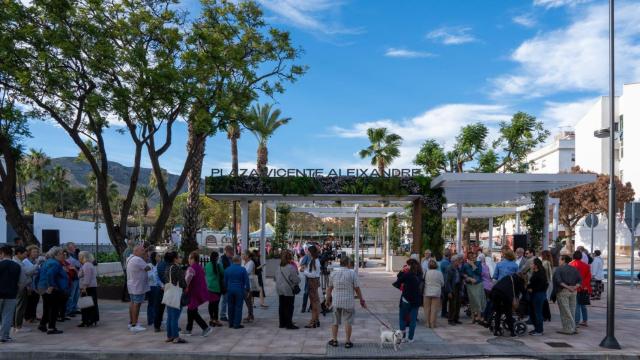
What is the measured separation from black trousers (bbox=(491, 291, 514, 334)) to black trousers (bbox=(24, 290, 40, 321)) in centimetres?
890

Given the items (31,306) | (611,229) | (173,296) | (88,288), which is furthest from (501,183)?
(31,306)

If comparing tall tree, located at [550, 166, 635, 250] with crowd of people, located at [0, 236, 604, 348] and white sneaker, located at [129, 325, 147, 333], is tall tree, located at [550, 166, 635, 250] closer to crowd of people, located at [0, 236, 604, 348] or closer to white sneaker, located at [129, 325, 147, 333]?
crowd of people, located at [0, 236, 604, 348]

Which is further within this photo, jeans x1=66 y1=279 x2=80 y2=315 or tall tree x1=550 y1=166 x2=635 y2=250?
tall tree x1=550 y1=166 x2=635 y2=250

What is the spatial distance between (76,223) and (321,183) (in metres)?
29.6

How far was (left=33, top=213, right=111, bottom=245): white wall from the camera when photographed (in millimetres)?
35094

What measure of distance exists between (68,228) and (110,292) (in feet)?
89.4

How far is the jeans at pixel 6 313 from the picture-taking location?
9.85m

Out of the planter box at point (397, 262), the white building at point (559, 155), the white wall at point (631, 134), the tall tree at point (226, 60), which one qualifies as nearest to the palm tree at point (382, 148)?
the planter box at point (397, 262)

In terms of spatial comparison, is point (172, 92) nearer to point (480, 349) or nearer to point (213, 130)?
point (213, 130)

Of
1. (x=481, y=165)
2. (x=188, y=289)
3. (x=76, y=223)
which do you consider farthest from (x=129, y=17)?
(x=76, y=223)

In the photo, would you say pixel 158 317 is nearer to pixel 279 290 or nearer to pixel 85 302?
pixel 85 302

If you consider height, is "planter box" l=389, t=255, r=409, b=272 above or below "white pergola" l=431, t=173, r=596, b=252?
below

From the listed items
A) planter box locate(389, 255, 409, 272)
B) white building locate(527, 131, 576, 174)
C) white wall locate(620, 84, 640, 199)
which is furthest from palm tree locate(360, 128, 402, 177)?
white building locate(527, 131, 576, 174)

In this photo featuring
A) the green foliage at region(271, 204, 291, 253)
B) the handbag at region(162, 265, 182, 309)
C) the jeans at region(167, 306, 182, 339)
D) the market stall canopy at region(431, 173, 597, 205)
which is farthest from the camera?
the green foliage at region(271, 204, 291, 253)
